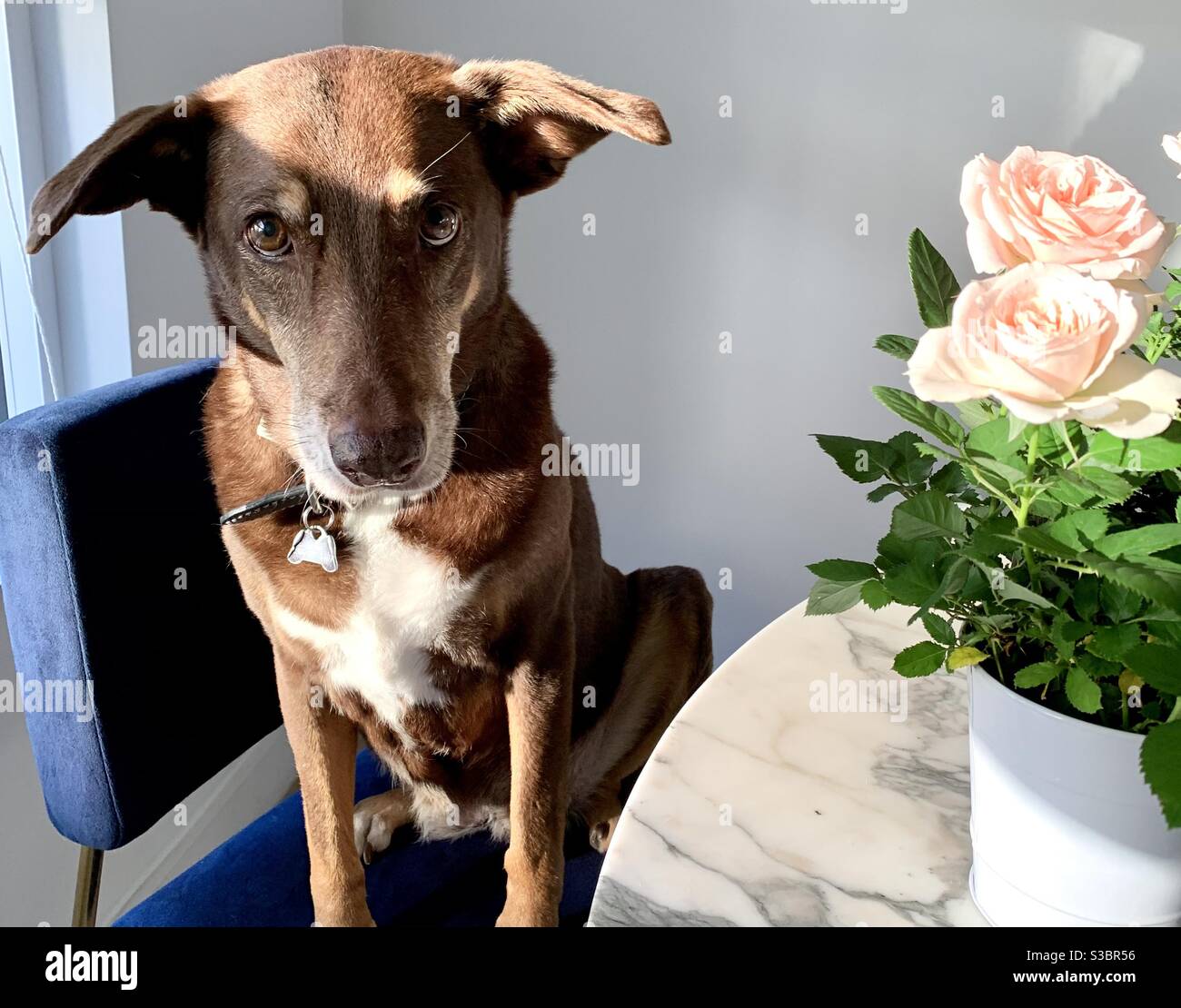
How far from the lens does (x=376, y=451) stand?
91 centimetres

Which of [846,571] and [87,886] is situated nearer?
[846,571]

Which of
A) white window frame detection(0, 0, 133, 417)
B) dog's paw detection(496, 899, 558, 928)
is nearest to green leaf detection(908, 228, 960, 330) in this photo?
dog's paw detection(496, 899, 558, 928)

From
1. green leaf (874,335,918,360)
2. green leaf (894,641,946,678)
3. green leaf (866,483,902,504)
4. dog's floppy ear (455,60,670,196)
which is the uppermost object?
dog's floppy ear (455,60,670,196)

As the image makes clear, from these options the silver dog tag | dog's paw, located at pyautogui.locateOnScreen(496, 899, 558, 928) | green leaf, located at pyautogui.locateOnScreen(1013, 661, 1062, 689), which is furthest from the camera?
dog's paw, located at pyautogui.locateOnScreen(496, 899, 558, 928)

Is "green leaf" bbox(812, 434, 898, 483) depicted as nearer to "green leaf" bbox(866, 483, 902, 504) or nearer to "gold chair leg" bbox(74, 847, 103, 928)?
"green leaf" bbox(866, 483, 902, 504)

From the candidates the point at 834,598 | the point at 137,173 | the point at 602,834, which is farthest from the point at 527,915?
the point at 137,173

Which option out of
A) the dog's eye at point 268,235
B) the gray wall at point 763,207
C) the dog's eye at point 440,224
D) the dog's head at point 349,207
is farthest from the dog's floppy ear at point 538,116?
the gray wall at point 763,207

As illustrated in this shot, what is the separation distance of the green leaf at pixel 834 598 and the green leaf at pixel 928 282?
0.18 m

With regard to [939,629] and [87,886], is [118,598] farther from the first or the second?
[939,629]

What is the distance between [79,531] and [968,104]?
5.18 ft

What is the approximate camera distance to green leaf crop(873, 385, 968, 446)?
662 millimetres

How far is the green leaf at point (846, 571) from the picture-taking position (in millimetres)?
699

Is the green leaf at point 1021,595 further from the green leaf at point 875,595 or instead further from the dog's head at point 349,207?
the dog's head at point 349,207

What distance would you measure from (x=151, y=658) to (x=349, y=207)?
1.85ft
